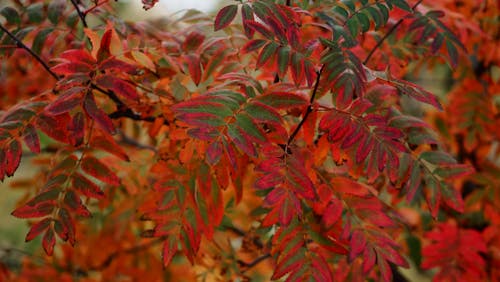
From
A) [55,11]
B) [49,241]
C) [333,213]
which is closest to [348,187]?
[333,213]

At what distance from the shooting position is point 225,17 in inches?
49.4

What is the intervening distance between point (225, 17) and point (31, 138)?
51 cm

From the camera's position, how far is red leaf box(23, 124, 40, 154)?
126 centimetres

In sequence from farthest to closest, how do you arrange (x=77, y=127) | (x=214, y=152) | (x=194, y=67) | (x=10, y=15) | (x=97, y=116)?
(x=10, y=15)
(x=194, y=67)
(x=77, y=127)
(x=97, y=116)
(x=214, y=152)

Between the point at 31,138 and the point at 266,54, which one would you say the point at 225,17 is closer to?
the point at 266,54

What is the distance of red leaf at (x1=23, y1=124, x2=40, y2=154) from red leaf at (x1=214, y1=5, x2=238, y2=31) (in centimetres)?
47

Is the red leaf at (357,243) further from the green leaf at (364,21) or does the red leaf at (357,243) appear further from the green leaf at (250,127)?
the green leaf at (364,21)

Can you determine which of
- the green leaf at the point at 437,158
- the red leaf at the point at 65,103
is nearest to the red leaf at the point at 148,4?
the red leaf at the point at 65,103

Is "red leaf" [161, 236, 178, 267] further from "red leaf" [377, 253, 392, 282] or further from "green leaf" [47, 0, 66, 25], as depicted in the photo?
"green leaf" [47, 0, 66, 25]

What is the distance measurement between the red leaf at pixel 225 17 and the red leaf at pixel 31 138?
473mm

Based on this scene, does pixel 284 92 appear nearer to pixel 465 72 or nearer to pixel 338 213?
pixel 338 213

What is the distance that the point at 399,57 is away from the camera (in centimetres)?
195

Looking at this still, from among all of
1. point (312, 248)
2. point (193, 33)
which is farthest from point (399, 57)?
point (312, 248)

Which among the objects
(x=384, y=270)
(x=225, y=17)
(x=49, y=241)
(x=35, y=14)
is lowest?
(x=384, y=270)
